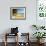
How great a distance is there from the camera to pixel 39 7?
7.61 meters

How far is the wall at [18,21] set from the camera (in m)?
7.57

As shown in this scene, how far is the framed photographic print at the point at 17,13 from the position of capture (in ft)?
24.7

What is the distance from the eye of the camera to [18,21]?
7629 millimetres

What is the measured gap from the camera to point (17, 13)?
24.7ft

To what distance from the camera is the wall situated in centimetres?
757

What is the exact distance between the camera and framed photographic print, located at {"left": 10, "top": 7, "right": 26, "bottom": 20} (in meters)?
7.54

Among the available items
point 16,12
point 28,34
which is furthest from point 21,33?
point 16,12

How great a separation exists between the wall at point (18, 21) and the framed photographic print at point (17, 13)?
14 centimetres

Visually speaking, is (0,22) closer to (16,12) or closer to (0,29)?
(0,29)

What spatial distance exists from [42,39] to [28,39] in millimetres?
736

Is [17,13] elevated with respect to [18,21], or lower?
elevated

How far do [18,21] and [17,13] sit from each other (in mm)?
375

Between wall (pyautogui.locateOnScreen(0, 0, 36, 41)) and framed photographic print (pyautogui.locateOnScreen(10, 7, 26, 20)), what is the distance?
14 cm

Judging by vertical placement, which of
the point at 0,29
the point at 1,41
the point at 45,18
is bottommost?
the point at 1,41
